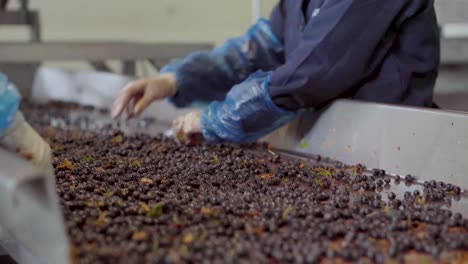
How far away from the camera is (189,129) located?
215cm

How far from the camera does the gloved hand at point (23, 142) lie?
4.02ft

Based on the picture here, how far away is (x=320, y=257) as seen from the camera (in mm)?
995

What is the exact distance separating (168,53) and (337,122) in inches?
92.0

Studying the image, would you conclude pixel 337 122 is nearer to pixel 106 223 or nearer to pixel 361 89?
pixel 361 89

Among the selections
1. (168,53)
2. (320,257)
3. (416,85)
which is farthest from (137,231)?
(168,53)

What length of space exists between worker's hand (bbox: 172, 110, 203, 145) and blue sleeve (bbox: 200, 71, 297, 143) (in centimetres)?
4

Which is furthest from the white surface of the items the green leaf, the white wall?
the white wall

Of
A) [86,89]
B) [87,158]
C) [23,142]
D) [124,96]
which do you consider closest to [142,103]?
[124,96]

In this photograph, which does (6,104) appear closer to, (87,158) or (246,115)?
(87,158)

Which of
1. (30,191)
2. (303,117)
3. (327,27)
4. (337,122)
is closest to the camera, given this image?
(30,191)

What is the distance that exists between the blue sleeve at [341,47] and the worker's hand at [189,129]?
0.36 meters

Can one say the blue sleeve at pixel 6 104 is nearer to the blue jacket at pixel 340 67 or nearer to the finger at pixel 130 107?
the blue jacket at pixel 340 67

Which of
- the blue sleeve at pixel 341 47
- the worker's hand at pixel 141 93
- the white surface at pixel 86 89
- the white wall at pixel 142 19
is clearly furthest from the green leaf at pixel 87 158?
the white wall at pixel 142 19

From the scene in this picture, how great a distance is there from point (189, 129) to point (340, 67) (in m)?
0.63
